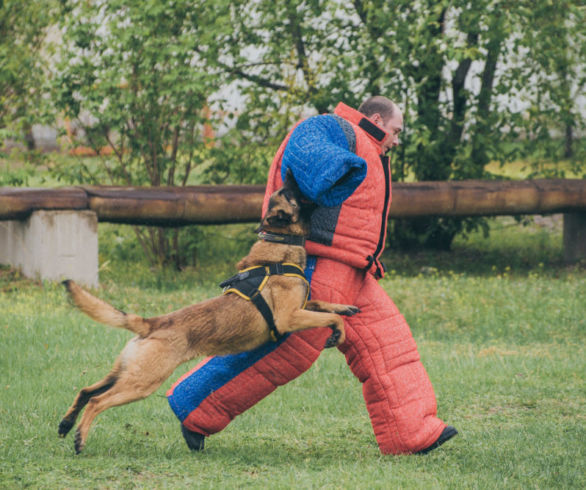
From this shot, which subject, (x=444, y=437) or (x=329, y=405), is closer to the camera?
(x=444, y=437)

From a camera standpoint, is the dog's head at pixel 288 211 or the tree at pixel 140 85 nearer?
the dog's head at pixel 288 211

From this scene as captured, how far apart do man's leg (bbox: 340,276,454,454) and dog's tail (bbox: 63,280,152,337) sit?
44.7 inches

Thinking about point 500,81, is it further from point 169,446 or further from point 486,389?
point 169,446

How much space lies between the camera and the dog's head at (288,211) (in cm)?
425

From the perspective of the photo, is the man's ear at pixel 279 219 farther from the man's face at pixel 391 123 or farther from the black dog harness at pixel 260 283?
the man's face at pixel 391 123

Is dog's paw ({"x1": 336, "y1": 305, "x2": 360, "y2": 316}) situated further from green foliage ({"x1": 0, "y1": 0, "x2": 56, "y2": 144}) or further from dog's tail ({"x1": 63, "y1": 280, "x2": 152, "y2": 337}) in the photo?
green foliage ({"x1": 0, "y1": 0, "x2": 56, "y2": 144})

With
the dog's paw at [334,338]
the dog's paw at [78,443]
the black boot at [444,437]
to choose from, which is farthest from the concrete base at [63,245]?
the black boot at [444,437]

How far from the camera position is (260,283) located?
423 cm

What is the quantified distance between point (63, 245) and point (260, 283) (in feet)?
18.6

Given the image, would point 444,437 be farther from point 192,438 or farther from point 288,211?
point 288,211

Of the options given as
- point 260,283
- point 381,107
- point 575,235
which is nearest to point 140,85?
point 575,235

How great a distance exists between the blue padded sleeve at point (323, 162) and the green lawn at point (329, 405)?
1.39 m

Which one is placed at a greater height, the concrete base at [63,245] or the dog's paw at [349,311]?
the dog's paw at [349,311]

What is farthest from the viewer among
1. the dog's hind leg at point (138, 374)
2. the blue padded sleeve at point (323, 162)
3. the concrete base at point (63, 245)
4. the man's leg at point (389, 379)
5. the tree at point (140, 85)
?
the tree at point (140, 85)
